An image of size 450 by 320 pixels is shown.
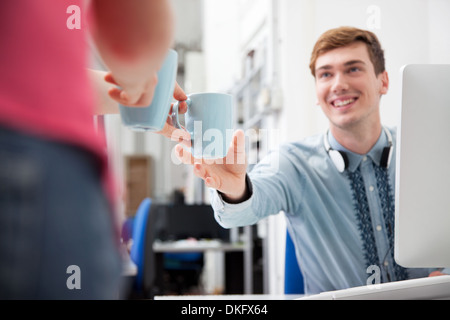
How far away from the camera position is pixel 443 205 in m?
0.82

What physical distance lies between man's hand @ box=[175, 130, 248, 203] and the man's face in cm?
30

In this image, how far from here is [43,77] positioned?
0.36m

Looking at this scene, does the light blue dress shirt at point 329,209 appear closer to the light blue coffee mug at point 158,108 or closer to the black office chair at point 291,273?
the black office chair at point 291,273

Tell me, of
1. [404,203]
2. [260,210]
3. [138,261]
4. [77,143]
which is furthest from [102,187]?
[138,261]

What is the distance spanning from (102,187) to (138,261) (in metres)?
2.12

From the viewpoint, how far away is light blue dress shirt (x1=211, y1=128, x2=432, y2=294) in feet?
3.51

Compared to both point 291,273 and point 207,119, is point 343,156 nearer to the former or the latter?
point 291,273

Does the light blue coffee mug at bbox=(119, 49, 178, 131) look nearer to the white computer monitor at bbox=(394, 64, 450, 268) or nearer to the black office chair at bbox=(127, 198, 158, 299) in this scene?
the white computer monitor at bbox=(394, 64, 450, 268)

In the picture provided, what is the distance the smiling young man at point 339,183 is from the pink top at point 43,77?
65cm

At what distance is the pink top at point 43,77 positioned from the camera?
0.34 metres

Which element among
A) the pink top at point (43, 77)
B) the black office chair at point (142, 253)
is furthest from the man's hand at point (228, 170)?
the black office chair at point (142, 253)

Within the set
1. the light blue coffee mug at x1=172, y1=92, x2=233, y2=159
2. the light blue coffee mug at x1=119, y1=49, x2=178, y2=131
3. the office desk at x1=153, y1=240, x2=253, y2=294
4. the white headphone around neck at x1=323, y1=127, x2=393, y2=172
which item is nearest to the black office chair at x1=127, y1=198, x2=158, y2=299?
the office desk at x1=153, y1=240, x2=253, y2=294

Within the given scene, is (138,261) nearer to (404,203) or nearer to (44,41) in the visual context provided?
(404,203)

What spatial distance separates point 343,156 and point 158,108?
0.67m
